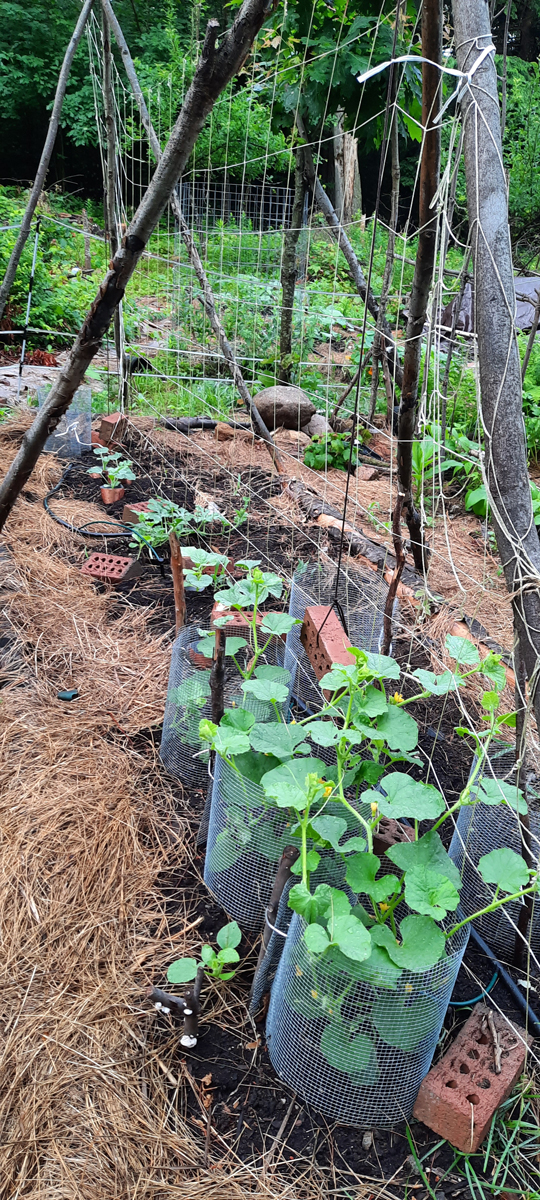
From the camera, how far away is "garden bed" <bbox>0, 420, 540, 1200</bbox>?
1184mm

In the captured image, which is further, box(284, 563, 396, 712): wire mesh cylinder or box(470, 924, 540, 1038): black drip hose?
box(284, 563, 396, 712): wire mesh cylinder

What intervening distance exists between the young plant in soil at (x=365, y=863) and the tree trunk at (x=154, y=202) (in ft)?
2.85

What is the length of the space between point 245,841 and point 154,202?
4.39 feet

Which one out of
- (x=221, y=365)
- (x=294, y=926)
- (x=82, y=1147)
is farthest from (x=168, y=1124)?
(x=221, y=365)

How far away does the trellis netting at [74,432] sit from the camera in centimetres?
430

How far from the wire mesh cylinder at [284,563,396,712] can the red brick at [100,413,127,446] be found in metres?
2.14

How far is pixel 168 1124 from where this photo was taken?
1238 millimetres

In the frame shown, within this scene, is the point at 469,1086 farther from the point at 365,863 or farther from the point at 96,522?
the point at 96,522

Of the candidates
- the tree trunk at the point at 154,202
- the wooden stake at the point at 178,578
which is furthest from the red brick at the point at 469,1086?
the tree trunk at the point at 154,202

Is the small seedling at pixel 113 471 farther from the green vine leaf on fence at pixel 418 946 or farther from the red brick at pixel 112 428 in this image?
the green vine leaf on fence at pixel 418 946

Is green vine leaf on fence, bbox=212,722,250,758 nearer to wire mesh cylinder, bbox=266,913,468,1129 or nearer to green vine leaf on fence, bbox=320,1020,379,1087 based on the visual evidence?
wire mesh cylinder, bbox=266,913,468,1129

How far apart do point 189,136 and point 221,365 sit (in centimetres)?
447

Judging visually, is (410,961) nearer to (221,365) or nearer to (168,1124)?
(168,1124)

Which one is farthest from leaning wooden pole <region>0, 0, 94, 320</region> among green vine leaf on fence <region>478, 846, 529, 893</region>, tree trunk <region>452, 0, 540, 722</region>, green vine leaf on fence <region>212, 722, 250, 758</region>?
green vine leaf on fence <region>478, 846, 529, 893</region>
